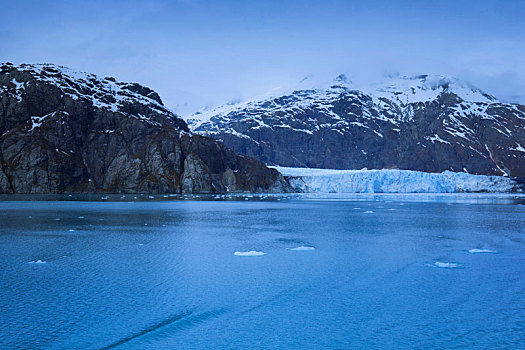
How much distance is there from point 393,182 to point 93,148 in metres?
80.0

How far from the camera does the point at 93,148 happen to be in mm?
118750

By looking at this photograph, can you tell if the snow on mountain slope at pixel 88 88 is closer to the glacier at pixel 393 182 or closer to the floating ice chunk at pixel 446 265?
the glacier at pixel 393 182

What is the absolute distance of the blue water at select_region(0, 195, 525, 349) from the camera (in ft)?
28.7

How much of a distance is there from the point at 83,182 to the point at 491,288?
11136cm

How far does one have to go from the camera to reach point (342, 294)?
11930 millimetres

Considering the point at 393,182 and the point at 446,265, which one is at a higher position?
the point at 393,182

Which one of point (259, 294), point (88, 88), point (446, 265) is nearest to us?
point (259, 294)

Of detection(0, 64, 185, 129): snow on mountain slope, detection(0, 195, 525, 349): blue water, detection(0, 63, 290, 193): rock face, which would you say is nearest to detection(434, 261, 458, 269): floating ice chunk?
detection(0, 195, 525, 349): blue water

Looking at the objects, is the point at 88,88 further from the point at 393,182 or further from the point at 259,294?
the point at 259,294

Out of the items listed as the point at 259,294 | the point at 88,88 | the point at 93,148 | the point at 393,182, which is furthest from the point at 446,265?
the point at 88,88

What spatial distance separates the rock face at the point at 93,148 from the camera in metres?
105

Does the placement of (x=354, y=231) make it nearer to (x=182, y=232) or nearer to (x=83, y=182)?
(x=182, y=232)

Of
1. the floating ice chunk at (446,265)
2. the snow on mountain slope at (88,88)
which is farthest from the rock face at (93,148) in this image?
the floating ice chunk at (446,265)

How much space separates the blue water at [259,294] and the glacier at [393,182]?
3541 inches
